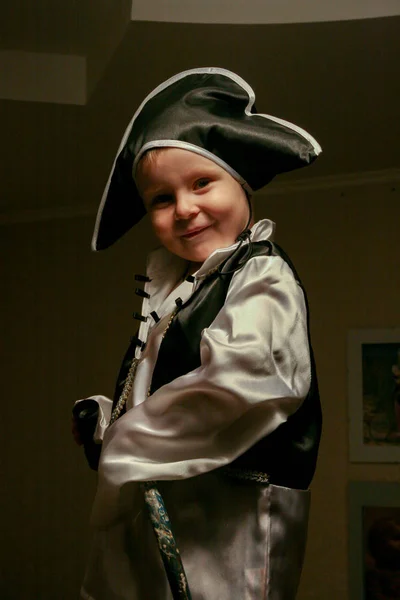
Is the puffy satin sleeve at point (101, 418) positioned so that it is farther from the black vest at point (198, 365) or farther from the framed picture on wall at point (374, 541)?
the framed picture on wall at point (374, 541)

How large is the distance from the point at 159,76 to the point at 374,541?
130 centimetres

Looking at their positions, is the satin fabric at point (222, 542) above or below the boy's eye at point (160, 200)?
below

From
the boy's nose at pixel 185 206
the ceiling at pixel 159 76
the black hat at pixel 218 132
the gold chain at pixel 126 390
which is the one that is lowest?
the gold chain at pixel 126 390

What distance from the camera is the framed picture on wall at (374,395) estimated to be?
2215 mm

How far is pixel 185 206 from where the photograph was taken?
1103 mm

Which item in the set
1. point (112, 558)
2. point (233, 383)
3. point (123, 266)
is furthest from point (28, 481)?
point (233, 383)

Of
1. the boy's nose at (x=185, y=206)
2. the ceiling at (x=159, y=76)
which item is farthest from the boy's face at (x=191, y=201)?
the ceiling at (x=159, y=76)

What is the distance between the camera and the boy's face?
1104 mm

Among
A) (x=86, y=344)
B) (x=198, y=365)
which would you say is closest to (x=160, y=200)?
(x=198, y=365)

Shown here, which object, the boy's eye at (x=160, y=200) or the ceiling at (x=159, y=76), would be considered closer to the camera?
the boy's eye at (x=160, y=200)

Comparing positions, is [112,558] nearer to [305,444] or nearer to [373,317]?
[305,444]

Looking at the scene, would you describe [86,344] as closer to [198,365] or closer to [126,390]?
[126,390]

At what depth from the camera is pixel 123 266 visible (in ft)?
8.87

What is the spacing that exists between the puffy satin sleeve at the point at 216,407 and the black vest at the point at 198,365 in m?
0.05
